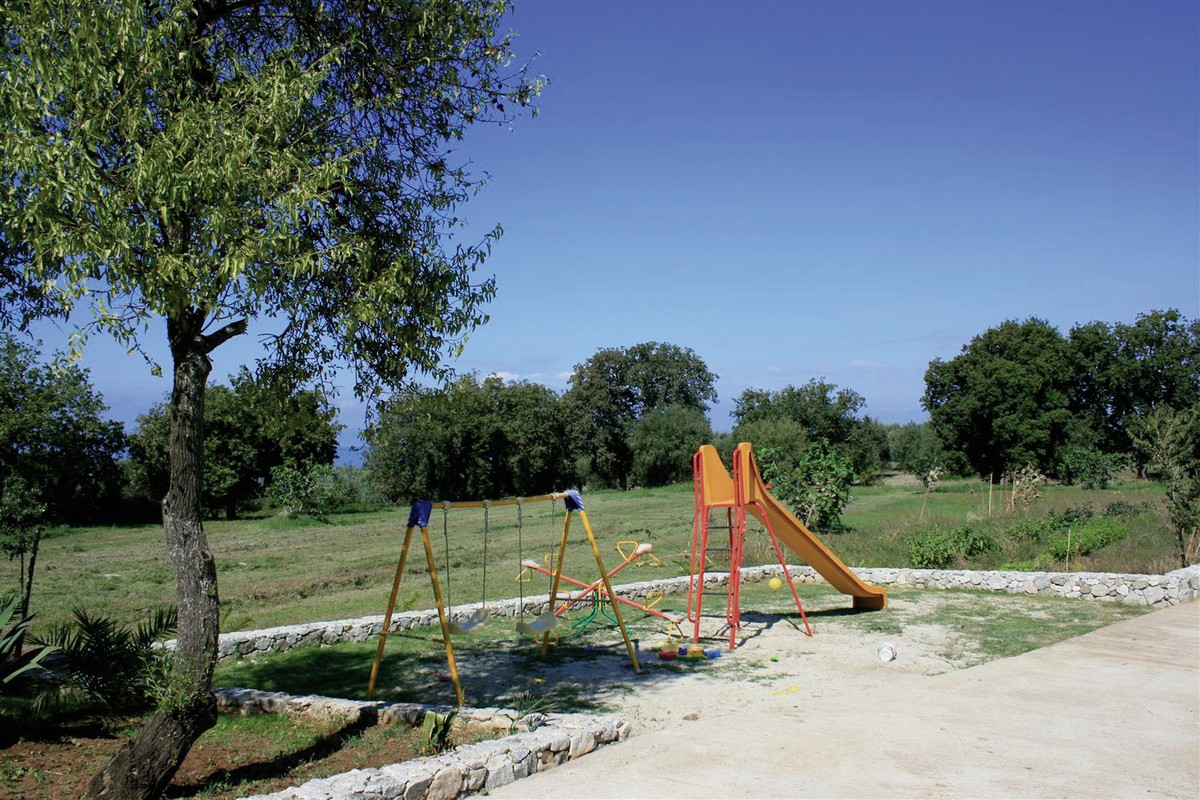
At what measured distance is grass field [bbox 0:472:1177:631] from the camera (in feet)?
43.9

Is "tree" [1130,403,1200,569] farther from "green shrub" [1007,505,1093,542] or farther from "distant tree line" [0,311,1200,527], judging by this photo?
"distant tree line" [0,311,1200,527]

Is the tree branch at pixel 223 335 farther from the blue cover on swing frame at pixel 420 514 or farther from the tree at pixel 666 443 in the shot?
the tree at pixel 666 443

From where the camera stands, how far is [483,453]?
45.2 m

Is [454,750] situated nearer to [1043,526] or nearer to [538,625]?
[538,625]

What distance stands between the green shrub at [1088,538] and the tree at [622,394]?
1555 inches

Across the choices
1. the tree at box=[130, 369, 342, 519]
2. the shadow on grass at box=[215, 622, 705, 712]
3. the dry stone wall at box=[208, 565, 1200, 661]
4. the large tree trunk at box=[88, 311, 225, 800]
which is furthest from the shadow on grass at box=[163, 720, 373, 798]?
the tree at box=[130, 369, 342, 519]

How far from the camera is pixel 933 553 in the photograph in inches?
635

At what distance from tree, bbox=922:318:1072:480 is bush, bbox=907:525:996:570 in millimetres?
36351

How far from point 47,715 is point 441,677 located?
3.35 m

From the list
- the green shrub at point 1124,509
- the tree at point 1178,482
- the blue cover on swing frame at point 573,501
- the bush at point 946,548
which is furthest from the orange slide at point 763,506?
the green shrub at point 1124,509

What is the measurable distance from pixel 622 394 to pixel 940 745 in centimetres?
5584

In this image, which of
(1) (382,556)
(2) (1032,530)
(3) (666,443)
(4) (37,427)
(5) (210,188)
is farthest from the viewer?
(3) (666,443)

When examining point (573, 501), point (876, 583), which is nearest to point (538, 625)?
point (573, 501)

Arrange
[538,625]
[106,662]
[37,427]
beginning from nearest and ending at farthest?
[106,662] → [538,625] → [37,427]
